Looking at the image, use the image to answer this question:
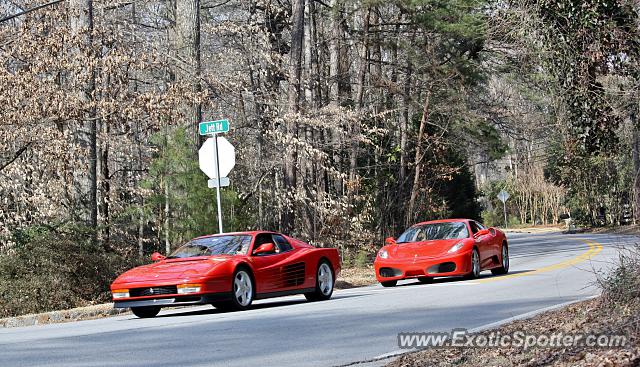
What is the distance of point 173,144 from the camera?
26969 millimetres

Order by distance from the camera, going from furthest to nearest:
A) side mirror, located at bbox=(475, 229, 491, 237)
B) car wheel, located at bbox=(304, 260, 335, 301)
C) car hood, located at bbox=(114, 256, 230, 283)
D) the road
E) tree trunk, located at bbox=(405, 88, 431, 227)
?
1. tree trunk, located at bbox=(405, 88, 431, 227)
2. side mirror, located at bbox=(475, 229, 491, 237)
3. car wheel, located at bbox=(304, 260, 335, 301)
4. car hood, located at bbox=(114, 256, 230, 283)
5. the road

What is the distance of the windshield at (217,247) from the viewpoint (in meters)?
16.9

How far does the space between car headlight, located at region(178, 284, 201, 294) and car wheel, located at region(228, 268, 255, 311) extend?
2.24ft

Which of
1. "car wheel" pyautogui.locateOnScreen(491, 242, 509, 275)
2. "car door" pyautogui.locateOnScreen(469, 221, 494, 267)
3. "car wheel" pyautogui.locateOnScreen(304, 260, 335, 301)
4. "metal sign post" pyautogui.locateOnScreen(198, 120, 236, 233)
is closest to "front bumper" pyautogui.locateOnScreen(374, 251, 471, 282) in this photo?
"car door" pyautogui.locateOnScreen(469, 221, 494, 267)

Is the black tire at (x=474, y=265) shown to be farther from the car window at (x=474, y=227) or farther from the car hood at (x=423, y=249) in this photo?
the car window at (x=474, y=227)

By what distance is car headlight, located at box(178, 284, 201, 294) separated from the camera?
15.4 metres

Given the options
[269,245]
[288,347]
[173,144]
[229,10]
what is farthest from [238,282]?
[229,10]

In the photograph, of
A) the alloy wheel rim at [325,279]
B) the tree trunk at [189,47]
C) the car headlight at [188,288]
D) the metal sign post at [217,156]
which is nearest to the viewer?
the car headlight at [188,288]

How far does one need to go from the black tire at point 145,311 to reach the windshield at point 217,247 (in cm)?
99

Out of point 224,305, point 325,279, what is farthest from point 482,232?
point 224,305

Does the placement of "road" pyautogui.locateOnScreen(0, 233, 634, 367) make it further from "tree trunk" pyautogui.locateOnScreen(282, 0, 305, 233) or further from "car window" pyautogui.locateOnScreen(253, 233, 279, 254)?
"tree trunk" pyautogui.locateOnScreen(282, 0, 305, 233)

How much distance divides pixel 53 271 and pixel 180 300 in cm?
657

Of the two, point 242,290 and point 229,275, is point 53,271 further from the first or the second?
point 229,275

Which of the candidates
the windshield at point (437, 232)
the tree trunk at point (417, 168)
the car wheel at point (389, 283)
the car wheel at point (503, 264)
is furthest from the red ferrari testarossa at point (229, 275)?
the tree trunk at point (417, 168)
